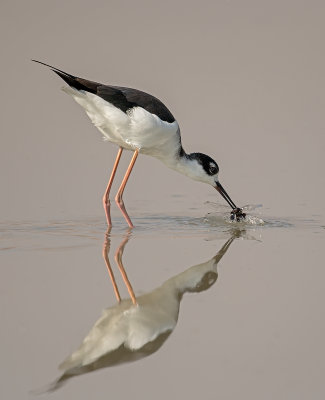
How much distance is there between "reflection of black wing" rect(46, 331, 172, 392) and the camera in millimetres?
3129

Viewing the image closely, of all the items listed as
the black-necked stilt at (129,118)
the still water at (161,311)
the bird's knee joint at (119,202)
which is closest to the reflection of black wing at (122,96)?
the black-necked stilt at (129,118)

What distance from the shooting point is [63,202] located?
7160mm

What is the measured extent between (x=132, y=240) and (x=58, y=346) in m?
2.29

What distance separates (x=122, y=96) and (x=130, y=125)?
264 mm

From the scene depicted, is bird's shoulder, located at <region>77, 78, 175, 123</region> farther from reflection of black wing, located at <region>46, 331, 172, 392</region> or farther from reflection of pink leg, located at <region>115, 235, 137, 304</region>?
reflection of black wing, located at <region>46, 331, 172, 392</region>

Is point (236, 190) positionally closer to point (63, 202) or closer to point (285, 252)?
point (63, 202)

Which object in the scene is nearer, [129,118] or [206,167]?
[129,118]

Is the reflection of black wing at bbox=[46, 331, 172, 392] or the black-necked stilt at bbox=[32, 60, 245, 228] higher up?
the black-necked stilt at bbox=[32, 60, 245, 228]

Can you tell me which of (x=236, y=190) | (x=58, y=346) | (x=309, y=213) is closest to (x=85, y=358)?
(x=58, y=346)

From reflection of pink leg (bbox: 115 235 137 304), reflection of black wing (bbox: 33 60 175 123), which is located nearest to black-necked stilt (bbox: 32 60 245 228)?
reflection of black wing (bbox: 33 60 175 123)

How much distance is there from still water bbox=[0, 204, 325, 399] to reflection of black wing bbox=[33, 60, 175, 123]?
994 millimetres

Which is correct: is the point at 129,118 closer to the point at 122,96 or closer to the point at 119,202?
the point at 122,96

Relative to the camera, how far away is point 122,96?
613 cm

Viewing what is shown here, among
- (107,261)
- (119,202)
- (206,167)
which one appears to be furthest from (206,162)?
(107,261)
